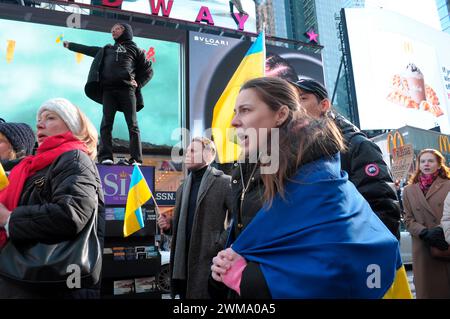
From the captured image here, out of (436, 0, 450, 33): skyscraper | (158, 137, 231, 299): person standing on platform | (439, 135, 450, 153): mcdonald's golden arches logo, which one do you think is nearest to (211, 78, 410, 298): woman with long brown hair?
(158, 137, 231, 299): person standing on platform

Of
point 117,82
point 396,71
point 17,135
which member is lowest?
point 17,135

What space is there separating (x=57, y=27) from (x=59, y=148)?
53.9ft

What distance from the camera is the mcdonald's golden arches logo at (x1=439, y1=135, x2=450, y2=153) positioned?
2163 centimetres

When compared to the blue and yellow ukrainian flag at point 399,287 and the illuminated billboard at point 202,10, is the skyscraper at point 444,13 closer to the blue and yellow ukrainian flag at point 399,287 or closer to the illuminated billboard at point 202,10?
the illuminated billboard at point 202,10

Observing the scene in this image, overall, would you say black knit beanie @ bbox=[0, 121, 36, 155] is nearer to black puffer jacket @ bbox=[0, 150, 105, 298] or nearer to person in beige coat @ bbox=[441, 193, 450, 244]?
black puffer jacket @ bbox=[0, 150, 105, 298]

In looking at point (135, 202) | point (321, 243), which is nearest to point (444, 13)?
point (135, 202)

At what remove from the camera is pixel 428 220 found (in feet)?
11.8

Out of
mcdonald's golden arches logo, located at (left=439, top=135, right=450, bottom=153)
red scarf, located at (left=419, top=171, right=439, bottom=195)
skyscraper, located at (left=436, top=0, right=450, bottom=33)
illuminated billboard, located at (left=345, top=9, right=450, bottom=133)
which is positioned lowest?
red scarf, located at (left=419, top=171, right=439, bottom=195)

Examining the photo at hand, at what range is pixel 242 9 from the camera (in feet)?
66.4

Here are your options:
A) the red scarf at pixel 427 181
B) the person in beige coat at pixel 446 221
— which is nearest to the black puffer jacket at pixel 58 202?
the person in beige coat at pixel 446 221

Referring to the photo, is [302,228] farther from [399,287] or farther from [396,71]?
[396,71]

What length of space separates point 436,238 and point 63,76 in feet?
51.9

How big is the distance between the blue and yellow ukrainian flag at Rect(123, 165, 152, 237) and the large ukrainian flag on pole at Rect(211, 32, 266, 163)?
3.30 ft
